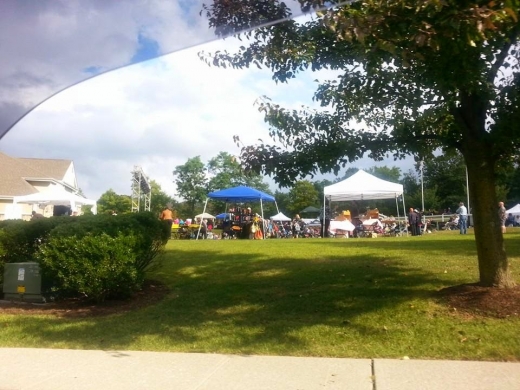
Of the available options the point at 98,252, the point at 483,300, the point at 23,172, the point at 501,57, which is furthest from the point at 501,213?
the point at 23,172

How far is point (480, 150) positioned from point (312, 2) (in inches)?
134

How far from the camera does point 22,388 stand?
5.61 meters

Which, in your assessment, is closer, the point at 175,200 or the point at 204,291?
the point at 204,291

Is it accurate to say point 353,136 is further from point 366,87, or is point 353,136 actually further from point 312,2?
point 312,2

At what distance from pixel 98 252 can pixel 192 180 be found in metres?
13.7

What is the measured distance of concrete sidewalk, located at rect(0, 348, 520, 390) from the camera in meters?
5.50

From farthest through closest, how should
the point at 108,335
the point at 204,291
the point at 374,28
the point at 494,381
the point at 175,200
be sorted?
1. the point at 175,200
2. the point at 204,291
3. the point at 108,335
4. the point at 374,28
5. the point at 494,381

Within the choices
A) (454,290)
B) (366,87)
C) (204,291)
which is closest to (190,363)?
(204,291)

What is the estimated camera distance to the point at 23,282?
32.4ft

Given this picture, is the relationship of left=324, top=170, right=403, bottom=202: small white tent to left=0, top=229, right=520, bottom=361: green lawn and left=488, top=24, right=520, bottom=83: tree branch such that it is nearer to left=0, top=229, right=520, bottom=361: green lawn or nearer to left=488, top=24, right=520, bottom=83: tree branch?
left=0, top=229, right=520, bottom=361: green lawn

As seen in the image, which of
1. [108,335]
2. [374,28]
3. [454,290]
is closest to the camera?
[374,28]

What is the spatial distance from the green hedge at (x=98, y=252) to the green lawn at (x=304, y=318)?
61 cm

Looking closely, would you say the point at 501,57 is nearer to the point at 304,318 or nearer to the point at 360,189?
the point at 304,318

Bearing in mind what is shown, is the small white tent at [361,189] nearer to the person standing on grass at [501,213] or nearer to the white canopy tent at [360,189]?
the white canopy tent at [360,189]
